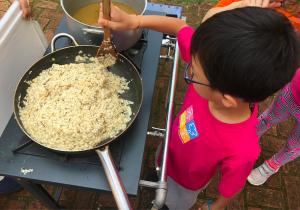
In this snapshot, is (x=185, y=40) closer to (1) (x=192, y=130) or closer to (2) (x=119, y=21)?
(2) (x=119, y=21)

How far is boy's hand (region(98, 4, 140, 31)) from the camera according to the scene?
1.24 meters

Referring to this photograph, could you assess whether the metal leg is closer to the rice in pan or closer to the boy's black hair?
the rice in pan

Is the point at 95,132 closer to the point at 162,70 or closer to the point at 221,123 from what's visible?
the point at 221,123

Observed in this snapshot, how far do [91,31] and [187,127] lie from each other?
642 millimetres

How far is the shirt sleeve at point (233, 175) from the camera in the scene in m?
1.17

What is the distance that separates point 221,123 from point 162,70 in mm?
1831

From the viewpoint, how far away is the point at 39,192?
161 centimetres

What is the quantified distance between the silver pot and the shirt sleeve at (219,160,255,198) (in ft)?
2.49

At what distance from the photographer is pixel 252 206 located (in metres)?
2.26

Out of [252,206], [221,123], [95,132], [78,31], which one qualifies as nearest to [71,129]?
[95,132]

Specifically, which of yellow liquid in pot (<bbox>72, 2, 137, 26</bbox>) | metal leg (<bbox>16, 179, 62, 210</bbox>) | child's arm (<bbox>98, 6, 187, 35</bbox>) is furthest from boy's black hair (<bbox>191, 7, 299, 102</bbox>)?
metal leg (<bbox>16, 179, 62, 210</bbox>)

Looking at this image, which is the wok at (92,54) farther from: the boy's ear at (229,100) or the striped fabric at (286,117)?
the striped fabric at (286,117)

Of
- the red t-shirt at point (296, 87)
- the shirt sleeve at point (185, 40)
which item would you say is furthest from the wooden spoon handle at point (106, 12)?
the red t-shirt at point (296, 87)

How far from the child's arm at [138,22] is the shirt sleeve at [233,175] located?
0.75m
